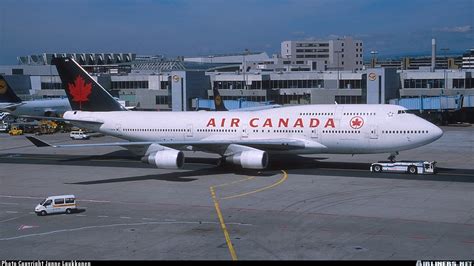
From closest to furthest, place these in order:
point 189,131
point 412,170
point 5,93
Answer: point 412,170 < point 189,131 < point 5,93

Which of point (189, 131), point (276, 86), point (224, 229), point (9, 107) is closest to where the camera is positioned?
point (224, 229)

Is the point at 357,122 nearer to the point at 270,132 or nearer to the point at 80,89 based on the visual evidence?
the point at 270,132

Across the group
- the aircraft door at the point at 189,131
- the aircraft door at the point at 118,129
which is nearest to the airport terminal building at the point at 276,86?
the aircraft door at the point at 189,131

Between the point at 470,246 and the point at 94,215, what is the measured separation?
713 inches

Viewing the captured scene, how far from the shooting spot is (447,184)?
36.1 meters

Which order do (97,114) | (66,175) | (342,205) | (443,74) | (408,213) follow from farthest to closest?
(443,74) < (97,114) < (66,175) < (342,205) < (408,213)

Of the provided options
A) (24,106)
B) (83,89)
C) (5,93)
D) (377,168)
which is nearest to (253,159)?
(377,168)

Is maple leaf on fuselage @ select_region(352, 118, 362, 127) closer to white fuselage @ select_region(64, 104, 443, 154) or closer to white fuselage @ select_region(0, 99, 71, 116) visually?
white fuselage @ select_region(64, 104, 443, 154)

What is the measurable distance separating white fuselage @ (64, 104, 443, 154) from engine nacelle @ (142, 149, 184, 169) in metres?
6.40

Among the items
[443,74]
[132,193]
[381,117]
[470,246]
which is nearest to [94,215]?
[132,193]

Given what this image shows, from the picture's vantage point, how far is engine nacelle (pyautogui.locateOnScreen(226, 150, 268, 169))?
1558 inches

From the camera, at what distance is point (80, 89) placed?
50.2 meters

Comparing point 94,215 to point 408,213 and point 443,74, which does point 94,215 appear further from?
point 443,74

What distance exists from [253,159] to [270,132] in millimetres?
4288
